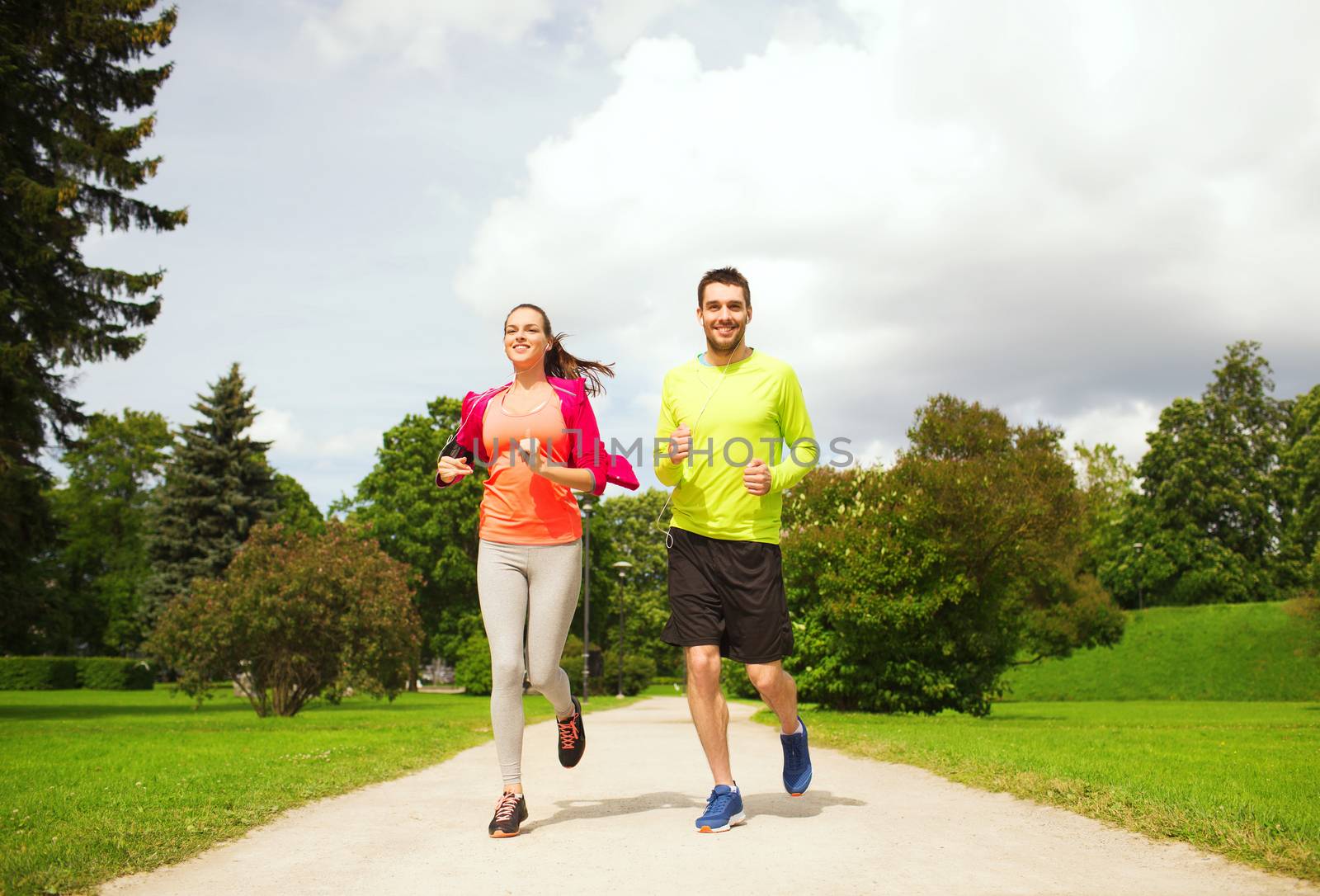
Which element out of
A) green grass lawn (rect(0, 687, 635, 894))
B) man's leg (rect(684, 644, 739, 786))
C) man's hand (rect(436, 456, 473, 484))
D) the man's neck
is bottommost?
green grass lawn (rect(0, 687, 635, 894))

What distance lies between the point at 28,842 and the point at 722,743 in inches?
124

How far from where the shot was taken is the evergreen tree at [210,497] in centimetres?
4166

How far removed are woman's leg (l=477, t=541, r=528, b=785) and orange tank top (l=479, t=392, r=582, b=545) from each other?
95mm

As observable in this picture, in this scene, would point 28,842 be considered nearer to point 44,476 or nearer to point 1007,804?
point 1007,804

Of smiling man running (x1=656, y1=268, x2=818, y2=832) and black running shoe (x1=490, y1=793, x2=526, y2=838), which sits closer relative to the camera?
black running shoe (x1=490, y1=793, x2=526, y2=838)

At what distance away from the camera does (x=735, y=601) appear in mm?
4930

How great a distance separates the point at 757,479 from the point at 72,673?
4483 centimetres

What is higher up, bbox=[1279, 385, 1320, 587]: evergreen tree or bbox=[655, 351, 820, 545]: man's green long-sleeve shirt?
bbox=[1279, 385, 1320, 587]: evergreen tree

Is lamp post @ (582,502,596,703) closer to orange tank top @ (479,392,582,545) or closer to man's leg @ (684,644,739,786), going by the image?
orange tank top @ (479,392,582,545)

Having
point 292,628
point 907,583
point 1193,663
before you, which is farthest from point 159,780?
point 1193,663

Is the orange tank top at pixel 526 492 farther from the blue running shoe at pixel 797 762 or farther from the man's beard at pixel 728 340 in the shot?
the blue running shoe at pixel 797 762

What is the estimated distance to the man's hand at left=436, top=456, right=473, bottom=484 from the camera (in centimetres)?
511

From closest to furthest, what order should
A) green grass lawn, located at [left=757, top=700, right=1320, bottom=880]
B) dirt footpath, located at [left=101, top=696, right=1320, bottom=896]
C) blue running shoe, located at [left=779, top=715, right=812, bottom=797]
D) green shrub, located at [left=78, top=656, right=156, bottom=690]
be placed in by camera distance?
1. dirt footpath, located at [left=101, top=696, right=1320, bottom=896]
2. green grass lawn, located at [left=757, top=700, right=1320, bottom=880]
3. blue running shoe, located at [left=779, top=715, right=812, bottom=797]
4. green shrub, located at [left=78, top=656, right=156, bottom=690]

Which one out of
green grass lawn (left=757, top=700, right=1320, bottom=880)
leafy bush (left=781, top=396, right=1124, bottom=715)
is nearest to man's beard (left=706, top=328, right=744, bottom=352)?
Result: green grass lawn (left=757, top=700, right=1320, bottom=880)
